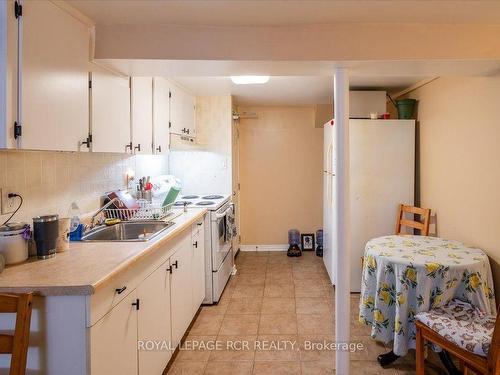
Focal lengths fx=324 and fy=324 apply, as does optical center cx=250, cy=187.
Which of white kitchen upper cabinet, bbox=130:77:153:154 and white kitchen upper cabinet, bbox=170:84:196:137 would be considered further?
white kitchen upper cabinet, bbox=170:84:196:137

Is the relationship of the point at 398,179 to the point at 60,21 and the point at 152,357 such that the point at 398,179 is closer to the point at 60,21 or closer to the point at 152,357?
the point at 152,357

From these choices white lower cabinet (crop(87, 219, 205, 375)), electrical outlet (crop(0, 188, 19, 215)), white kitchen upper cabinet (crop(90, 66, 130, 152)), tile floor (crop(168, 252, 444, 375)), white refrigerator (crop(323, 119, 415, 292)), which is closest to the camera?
white lower cabinet (crop(87, 219, 205, 375))

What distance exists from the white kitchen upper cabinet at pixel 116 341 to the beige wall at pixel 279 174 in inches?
137

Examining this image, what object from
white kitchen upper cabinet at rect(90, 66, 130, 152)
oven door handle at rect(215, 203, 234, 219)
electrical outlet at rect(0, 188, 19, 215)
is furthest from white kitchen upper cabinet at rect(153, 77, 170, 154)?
electrical outlet at rect(0, 188, 19, 215)

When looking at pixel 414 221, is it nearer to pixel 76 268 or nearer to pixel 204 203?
pixel 204 203

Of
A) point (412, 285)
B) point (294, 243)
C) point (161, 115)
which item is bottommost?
point (294, 243)

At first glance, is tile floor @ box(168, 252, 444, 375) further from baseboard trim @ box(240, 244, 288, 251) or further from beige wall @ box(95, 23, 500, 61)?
beige wall @ box(95, 23, 500, 61)

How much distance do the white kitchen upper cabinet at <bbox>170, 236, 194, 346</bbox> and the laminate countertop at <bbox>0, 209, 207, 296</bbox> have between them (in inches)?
16.6

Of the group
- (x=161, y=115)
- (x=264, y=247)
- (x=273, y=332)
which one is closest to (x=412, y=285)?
(x=273, y=332)

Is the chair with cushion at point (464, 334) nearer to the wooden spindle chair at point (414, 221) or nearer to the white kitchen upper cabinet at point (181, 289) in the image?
the wooden spindle chair at point (414, 221)

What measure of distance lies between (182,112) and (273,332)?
7.88 ft

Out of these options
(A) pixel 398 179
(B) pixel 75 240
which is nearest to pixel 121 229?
(B) pixel 75 240

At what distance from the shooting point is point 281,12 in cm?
175

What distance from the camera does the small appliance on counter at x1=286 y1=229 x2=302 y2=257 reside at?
15.5 ft
